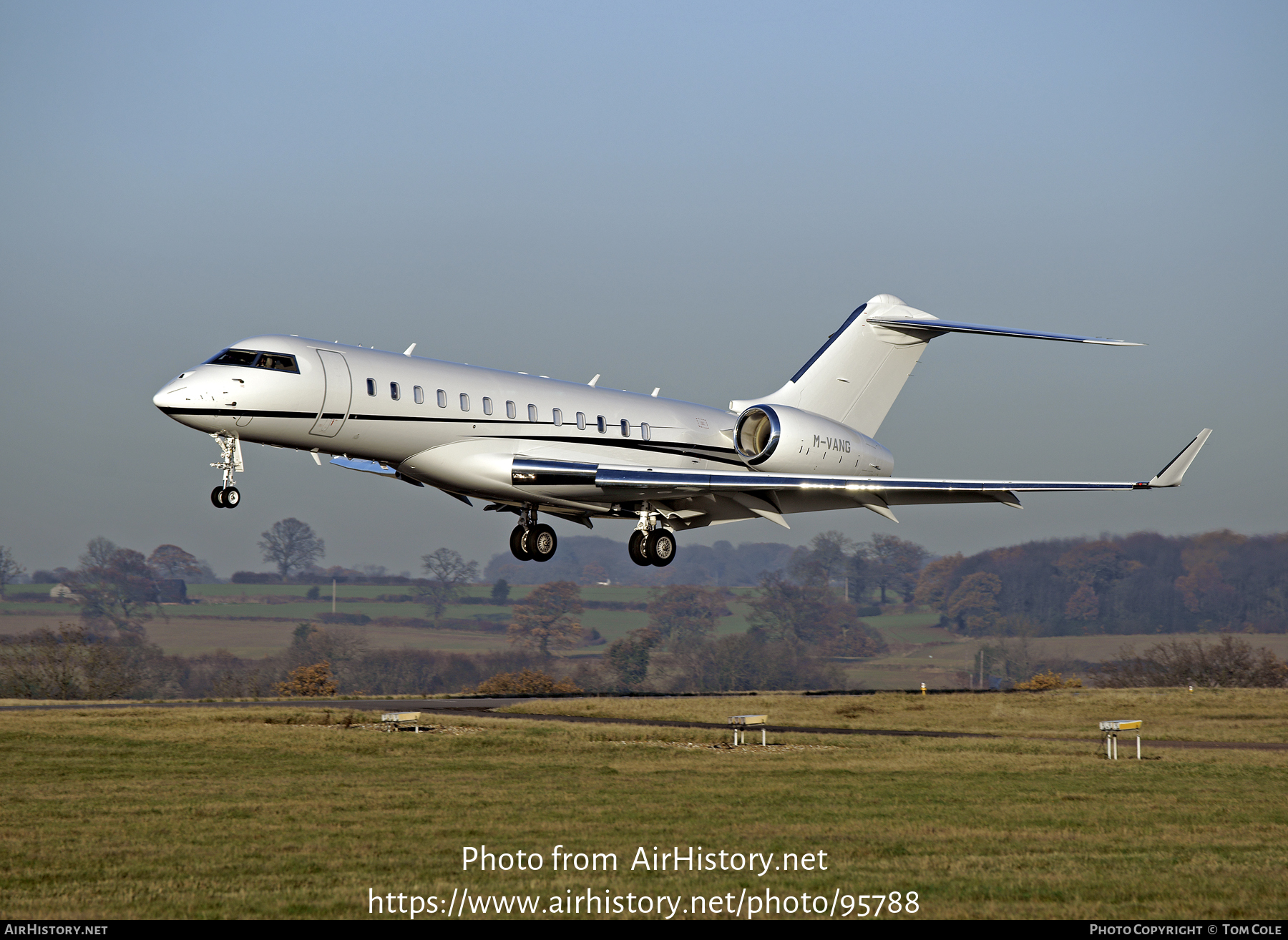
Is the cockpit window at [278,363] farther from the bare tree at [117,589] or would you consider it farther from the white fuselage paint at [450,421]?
the bare tree at [117,589]

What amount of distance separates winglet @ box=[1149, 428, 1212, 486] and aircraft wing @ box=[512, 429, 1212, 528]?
12 millimetres

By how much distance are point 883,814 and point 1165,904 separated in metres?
6.45

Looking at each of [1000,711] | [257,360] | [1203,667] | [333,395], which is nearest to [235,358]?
[257,360]

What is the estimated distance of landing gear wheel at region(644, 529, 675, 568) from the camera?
27.1m

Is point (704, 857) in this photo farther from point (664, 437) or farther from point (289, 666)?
point (289, 666)

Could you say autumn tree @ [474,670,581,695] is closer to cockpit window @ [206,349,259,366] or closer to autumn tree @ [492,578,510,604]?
cockpit window @ [206,349,259,366]

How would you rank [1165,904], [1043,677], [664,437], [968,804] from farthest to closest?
[1043,677], [664,437], [968,804], [1165,904]

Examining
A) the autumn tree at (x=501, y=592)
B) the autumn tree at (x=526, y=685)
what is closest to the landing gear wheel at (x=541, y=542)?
the autumn tree at (x=526, y=685)

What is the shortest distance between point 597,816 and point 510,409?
29.6 feet

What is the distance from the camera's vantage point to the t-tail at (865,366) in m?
30.6

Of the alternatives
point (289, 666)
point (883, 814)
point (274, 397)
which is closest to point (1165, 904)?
point (883, 814)

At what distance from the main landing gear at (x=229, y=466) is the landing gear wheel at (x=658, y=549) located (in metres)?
9.33

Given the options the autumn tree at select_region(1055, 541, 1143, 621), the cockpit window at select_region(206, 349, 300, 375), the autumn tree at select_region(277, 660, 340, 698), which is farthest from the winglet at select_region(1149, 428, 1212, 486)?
the autumn tree at select_region(1055, 541, 1143, 621)

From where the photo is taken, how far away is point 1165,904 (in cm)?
1112
